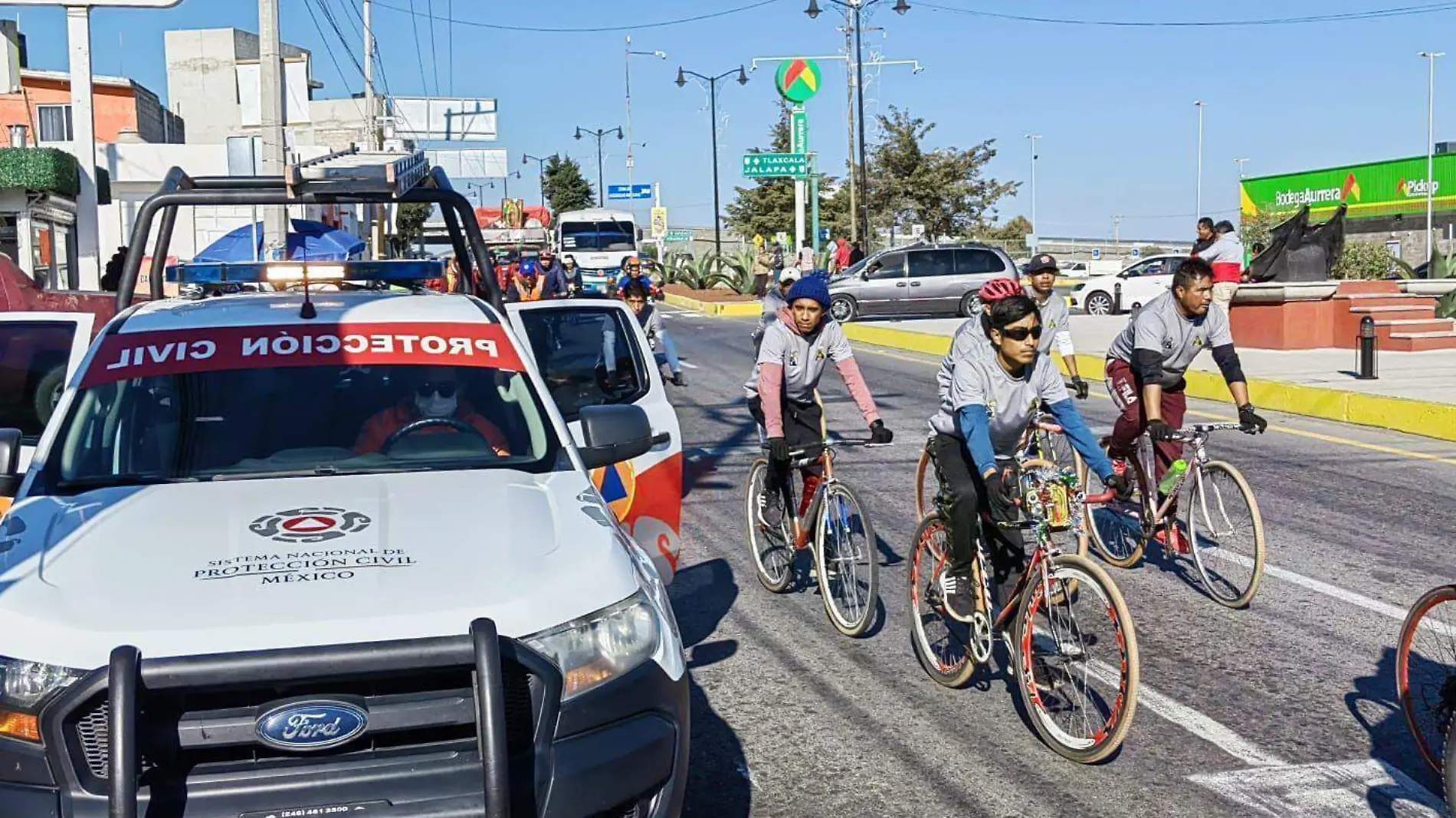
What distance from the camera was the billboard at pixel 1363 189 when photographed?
6656 cm

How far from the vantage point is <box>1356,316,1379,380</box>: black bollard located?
17109 millimetres

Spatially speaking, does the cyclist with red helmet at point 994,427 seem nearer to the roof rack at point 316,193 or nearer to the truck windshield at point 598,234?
the roof rack at point 316,193

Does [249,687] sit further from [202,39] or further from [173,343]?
[202,39]

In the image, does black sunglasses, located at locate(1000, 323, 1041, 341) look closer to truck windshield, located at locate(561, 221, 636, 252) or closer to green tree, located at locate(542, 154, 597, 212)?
truck windshield, located at locate(561, 221, 636, 252)

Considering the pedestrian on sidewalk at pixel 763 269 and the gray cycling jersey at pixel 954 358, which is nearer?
the gray cycling jersey at pixel 954 358

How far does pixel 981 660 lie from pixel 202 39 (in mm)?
64503

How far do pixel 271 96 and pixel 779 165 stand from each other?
3496 cm

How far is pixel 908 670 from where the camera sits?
267 inches

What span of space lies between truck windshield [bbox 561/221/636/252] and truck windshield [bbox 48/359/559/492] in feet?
156

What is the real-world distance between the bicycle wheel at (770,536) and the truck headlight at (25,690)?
5.13 metres

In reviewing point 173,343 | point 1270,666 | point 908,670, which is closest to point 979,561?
point 908,670

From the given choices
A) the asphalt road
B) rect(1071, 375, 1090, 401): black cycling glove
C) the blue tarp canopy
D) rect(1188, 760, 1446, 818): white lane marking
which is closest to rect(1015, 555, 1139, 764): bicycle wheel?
the asphalt road

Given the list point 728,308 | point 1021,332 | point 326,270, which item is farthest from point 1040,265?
point 728,308

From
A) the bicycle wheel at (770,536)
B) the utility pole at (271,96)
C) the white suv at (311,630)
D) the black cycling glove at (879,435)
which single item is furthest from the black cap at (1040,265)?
the utility pole at (271,96)
